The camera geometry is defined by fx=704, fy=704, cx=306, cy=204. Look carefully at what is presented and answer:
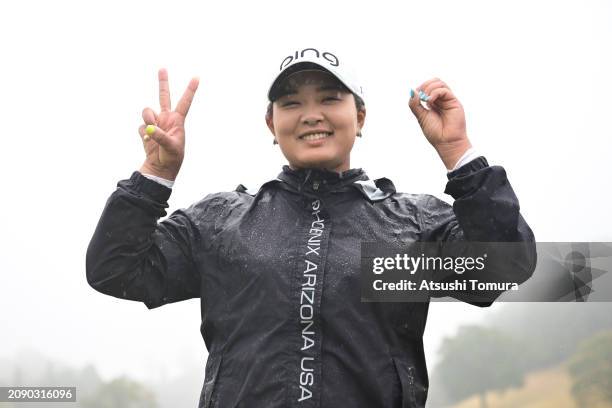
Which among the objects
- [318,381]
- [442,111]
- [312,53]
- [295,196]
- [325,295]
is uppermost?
[312,53]

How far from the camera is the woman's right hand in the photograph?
2.68 m

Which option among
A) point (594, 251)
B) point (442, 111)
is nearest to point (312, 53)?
point (442, 111)

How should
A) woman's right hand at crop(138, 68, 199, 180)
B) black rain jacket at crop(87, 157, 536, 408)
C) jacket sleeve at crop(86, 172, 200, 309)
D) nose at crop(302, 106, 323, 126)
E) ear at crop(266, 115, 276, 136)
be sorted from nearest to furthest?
black rain jacket at crop(87, 157, 536, 408) < jacket sleeve at crop(86, 172, 200, 309) < woman's right hand at crop(138, 68, 199, 180) < nose at crop(302, 106, 323, 126) < ear at crop(266, 115, 276, 136)

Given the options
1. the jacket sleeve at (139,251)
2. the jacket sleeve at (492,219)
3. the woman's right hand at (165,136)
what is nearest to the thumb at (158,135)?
the woman's right hand at (165,136)

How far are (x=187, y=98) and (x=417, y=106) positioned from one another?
0.92 m

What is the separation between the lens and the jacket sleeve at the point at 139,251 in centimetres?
257

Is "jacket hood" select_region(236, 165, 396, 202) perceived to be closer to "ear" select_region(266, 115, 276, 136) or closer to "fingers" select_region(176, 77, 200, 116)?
"ear" select_region(266, 115, 276, 136)

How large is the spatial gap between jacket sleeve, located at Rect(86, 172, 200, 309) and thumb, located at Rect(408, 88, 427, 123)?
100 centimetres

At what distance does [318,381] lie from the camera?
2.39m

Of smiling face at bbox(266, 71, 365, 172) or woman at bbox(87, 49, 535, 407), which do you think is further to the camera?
smiling face at bbox(266, 71, 365, 172)

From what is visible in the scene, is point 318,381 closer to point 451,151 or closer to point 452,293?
point 452,293

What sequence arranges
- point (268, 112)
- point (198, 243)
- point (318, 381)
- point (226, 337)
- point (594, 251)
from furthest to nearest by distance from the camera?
point (594, 251) < point (268, 112) < point (198, 243) < point (226, 337) < point (318, 381)

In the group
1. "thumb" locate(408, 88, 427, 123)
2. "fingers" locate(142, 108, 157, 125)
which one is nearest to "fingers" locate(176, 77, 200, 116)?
"fingers" locate(142, 108, 157, 125)

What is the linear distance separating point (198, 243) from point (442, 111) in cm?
109
